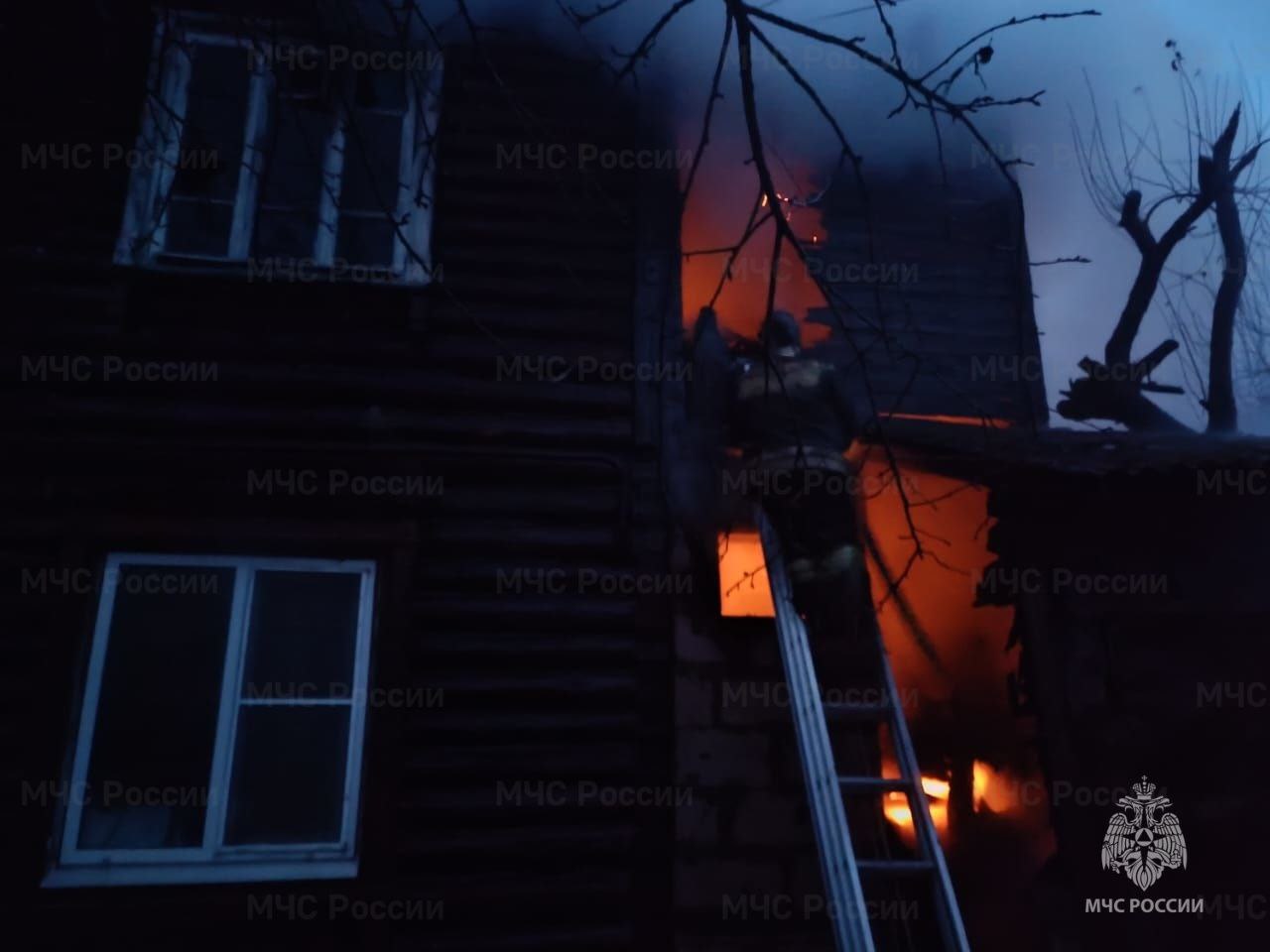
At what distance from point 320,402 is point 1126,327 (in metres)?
8.59

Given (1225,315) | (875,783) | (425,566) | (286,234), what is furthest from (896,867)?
(1225,315)

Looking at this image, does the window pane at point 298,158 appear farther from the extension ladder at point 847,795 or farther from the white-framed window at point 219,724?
the extension ladder at point 847,795

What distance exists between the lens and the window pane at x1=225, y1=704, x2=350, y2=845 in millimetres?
3729

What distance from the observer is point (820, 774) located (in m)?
3.44

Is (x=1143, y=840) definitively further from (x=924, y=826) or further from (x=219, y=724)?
(x=219, y=724)

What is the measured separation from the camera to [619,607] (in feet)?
14.0

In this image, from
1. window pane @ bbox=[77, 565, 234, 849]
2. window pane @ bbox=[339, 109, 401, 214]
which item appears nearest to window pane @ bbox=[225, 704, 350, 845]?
window pane @ bbox=[77, 565, 234, 849]

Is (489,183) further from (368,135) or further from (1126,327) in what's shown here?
(1126,327)

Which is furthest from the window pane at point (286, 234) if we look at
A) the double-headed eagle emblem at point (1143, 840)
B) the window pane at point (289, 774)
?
the double-headed eagle emblem at point (1143, 840)

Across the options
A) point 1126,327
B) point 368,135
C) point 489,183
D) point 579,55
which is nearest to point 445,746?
point 489,183

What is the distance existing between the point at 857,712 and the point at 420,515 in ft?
7.51

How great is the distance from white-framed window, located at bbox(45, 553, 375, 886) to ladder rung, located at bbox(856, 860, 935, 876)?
2168mm

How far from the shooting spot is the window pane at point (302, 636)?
3902 millimetres

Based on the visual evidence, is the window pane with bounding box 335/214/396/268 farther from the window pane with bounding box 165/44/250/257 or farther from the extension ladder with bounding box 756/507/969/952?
the extension ladder with bounding box 756/507/969/952
